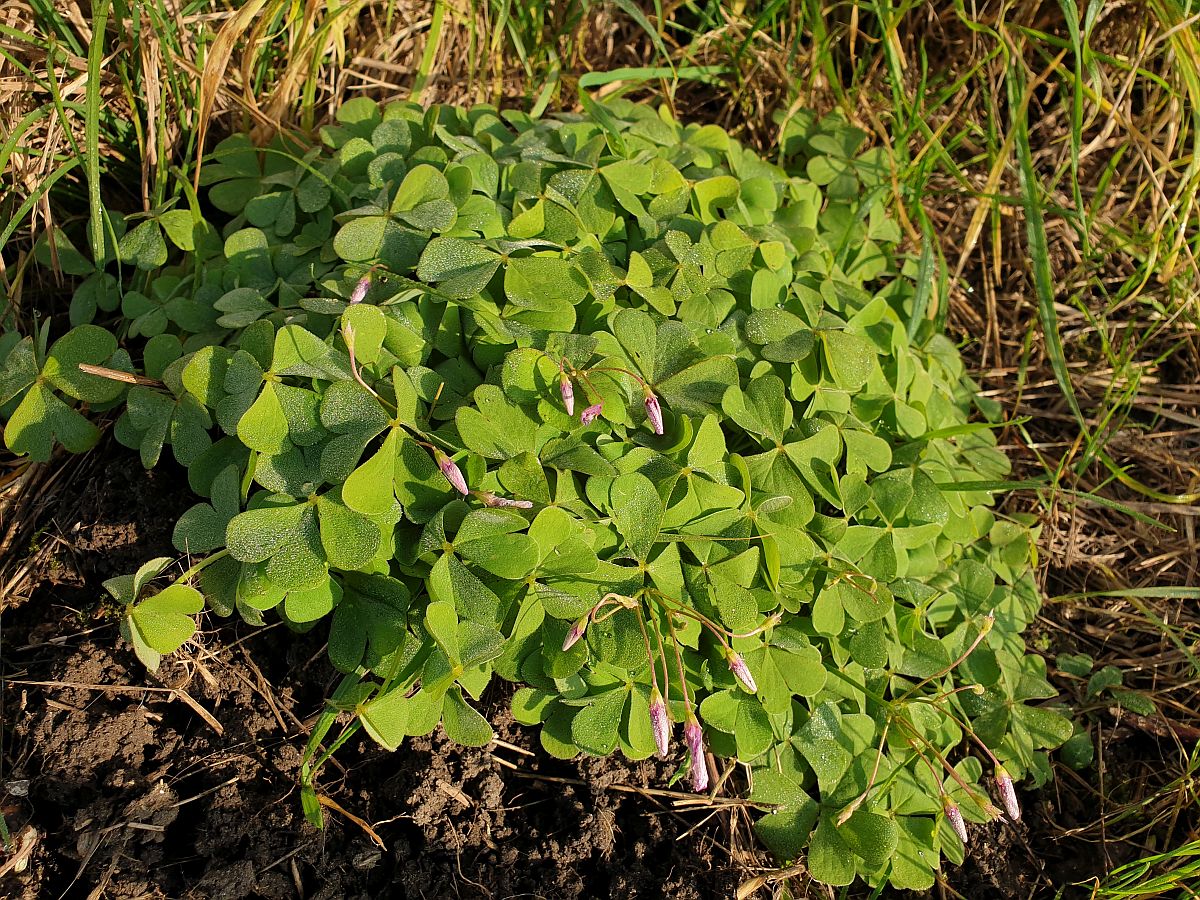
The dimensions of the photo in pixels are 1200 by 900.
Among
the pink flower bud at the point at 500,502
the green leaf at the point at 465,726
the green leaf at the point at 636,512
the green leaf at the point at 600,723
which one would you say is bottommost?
the green leaf at the point at 600,723

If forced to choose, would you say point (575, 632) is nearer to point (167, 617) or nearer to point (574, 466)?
point (574, 466)

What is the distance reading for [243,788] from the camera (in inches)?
80.8

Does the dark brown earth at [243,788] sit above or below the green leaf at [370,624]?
below

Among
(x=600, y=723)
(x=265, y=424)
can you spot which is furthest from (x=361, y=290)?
(x=600, y=723)

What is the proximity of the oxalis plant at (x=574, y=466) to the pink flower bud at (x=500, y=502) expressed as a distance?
14 mm

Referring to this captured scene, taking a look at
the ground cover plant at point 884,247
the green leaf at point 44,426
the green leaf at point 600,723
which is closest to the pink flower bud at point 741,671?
the ground cover plant at point 884,247

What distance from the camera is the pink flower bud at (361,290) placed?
2076mm

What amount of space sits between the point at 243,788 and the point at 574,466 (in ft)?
3.26

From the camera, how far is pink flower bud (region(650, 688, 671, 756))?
173cm

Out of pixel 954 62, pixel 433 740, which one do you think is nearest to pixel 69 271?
pixel 433 740

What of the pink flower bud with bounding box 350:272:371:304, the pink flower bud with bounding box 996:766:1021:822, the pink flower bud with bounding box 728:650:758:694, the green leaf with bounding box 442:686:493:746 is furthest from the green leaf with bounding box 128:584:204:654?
the pink flower bud with bounding box 996:766:1021:822

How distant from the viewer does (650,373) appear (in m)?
2.15

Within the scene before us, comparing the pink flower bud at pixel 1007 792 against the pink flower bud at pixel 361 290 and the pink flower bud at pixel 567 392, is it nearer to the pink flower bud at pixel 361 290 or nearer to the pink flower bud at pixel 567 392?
the pink flower bud at pixel 567 392

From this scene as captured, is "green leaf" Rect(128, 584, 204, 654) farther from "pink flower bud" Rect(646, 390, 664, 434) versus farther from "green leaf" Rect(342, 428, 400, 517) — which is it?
"pink flower bud" Rect(646, 390, 664, 434)
